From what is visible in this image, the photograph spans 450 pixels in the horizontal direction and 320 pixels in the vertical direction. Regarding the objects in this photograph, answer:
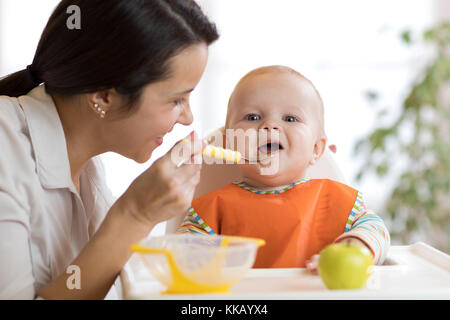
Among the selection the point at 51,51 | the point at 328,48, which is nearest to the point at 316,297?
the point at 51,51

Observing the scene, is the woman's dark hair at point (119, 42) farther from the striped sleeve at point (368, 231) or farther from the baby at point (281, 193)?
the striped sleeve at point (368, 231)

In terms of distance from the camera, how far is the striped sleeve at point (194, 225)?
1.35 metres

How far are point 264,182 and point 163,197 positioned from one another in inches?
17.1

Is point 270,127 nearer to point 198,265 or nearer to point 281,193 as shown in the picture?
point 281,193

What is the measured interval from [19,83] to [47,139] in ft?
0.73

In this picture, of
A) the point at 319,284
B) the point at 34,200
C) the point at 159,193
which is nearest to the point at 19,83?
the point at 34,200

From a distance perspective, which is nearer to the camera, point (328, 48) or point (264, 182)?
point (264, 182)

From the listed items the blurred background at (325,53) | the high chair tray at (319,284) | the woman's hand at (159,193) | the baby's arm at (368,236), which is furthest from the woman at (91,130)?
the blurred background at (325,53)

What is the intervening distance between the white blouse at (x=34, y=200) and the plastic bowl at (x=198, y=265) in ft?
1.05

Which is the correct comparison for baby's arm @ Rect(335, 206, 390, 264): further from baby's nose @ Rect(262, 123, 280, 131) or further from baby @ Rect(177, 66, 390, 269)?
baby's nose @ Rect(262, 123, 280, 131)

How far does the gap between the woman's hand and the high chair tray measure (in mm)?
116

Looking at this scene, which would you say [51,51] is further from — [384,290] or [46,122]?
[384,290]

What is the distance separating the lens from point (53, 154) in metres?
1.27

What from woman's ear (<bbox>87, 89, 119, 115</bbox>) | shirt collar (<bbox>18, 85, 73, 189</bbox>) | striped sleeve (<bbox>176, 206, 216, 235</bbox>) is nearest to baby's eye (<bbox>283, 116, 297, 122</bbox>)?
striped sleeve (<bbox>176, 206, 216, 235</bbox>)
